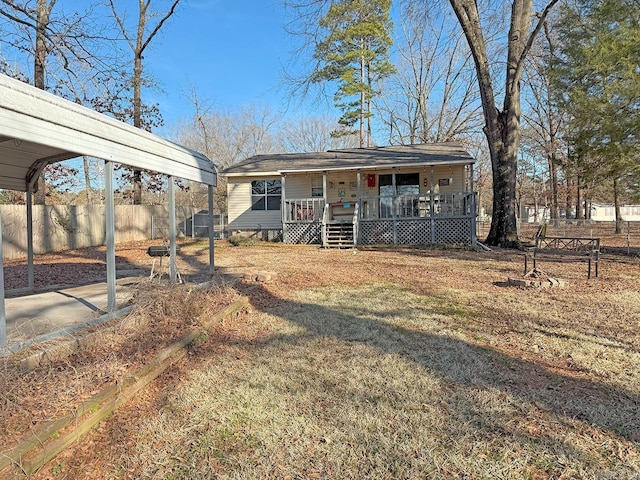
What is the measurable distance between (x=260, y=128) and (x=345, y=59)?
1704cm

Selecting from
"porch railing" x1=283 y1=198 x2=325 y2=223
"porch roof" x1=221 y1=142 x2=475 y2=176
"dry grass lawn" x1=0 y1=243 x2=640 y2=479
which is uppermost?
"porch roof" x1=221 y1=142 x2=475 y2=176

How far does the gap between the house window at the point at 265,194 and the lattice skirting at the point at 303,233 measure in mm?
2494

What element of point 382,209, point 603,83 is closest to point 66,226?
point 382,209

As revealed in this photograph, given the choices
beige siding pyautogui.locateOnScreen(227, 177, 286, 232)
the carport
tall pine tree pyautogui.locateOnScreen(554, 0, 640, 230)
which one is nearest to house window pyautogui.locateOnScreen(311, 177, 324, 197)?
beige siding pyautogui.locateOnScreen(227, 177, 286, 232)

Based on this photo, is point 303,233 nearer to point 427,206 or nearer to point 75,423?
point 427,206

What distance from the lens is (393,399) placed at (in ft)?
9.94

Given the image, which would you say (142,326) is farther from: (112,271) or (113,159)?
(113,159)

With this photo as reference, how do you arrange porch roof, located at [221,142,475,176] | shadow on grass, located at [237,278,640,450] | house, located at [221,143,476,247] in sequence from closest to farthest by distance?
shadow on grass, located at [237,278,640,450] → house, located at [221,143,476,247] → porch roof, located at [221,142,475,176]

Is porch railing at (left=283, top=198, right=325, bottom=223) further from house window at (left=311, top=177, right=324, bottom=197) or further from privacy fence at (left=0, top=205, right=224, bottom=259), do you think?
privacy fence at (left=0, top=205, right=224, bottom=259)

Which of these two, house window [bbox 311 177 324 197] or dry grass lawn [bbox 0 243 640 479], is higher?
house window [bbox 311 177 324 197]

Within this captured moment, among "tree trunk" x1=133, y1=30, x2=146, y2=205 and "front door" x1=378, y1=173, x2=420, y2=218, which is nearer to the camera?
"front door" x1=378, y1=173, x2=420, y2=218

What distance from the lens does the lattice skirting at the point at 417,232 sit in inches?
581

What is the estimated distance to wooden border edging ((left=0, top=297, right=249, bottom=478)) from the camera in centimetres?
207

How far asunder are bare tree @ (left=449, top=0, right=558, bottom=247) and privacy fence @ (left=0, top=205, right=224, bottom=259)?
45.5ft
